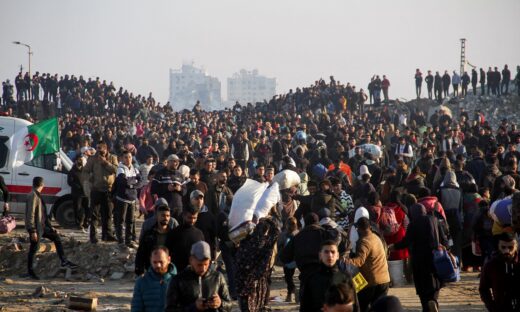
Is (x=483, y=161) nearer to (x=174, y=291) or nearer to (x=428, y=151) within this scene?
(x=428, y=151)

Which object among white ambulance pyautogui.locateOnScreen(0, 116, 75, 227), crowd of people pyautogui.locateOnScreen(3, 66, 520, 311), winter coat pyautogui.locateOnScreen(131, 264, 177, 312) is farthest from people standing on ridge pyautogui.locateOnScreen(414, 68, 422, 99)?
winter coat pyautogui.locateOnScreen(131, 264, 177, 312)

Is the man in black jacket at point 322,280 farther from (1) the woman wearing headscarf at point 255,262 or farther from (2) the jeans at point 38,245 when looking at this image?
(2) the jeans at point 38,245

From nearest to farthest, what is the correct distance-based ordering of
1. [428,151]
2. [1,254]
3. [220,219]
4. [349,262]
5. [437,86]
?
[349,262]
[220,219]
[1,254]
[428,151]
[437,86]

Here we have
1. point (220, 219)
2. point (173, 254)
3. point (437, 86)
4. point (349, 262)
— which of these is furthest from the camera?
point (437, 86)

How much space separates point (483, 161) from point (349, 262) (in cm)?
984

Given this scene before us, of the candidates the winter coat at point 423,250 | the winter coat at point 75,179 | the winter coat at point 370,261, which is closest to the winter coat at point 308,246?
the winter coat at point 370,261

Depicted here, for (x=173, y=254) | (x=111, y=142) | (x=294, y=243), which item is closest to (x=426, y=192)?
(x=294, y=243)

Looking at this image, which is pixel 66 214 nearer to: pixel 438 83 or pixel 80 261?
pixel 80 261

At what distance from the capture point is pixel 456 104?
41.0 m

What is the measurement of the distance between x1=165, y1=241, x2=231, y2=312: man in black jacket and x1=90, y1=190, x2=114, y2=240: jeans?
9.15 meters

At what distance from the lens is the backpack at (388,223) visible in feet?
41.5

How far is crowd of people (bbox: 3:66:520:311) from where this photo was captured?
7570 mm

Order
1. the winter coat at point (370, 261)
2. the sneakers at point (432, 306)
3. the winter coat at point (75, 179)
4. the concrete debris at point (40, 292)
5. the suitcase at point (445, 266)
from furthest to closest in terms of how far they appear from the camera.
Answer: the winter coat at point (75, 179) < the concrete debris at point (40, 292) < the suitcase at point (445, 266) < the sneakers at point (432, 306) < the winter coat at point (370, 261)

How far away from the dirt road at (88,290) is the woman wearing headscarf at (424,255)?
4.73ft
